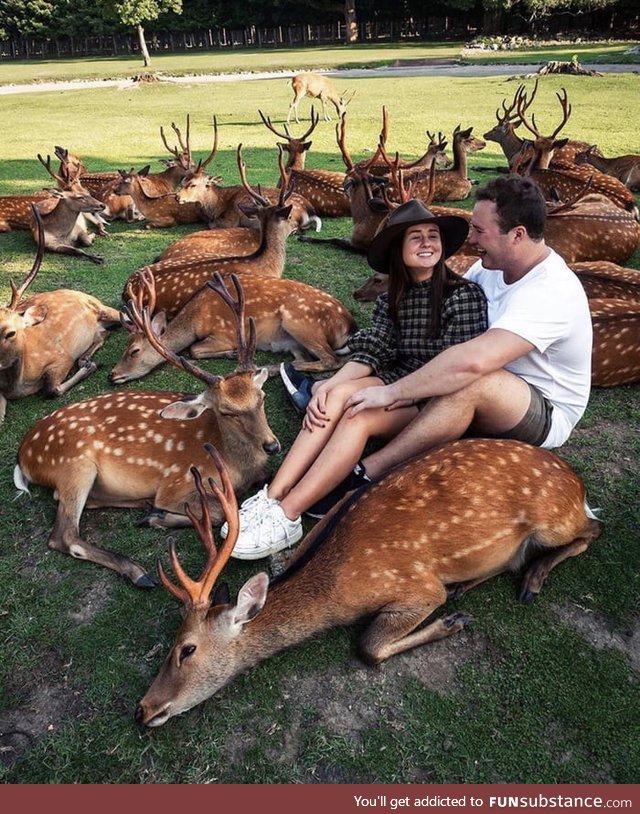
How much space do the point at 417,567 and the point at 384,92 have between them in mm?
20400

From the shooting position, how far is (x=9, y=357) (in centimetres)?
413

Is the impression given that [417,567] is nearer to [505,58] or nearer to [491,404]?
[491,404]

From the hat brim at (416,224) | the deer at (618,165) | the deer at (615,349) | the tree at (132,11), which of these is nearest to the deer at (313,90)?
the deer at (618,165)

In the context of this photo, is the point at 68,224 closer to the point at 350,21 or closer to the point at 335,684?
the point at 335,684

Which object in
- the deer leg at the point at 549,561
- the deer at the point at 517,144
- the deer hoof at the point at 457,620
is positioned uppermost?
the deer at the point at 517,144

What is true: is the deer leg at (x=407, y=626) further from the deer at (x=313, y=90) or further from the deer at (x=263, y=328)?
the deer at (x=313, y=90)

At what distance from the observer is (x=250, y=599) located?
224 centimetres

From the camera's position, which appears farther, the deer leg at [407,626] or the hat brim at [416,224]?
the hat brim at [416,224]

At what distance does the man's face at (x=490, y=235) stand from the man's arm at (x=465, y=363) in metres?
0.38

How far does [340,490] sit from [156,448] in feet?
3.21

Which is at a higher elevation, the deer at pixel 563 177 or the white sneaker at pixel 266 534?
the deer at pixel 563 177

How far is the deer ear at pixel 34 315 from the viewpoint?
4.42m

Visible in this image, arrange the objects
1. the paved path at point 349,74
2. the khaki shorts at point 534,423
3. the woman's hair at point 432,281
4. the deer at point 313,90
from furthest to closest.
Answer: the paved path at point 349,74 → the deer at point 313,90 → the woman's hair at point 432,281 → the khaki shorts at point 534,423

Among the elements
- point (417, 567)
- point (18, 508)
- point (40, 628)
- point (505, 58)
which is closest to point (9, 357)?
point (18, 508)
